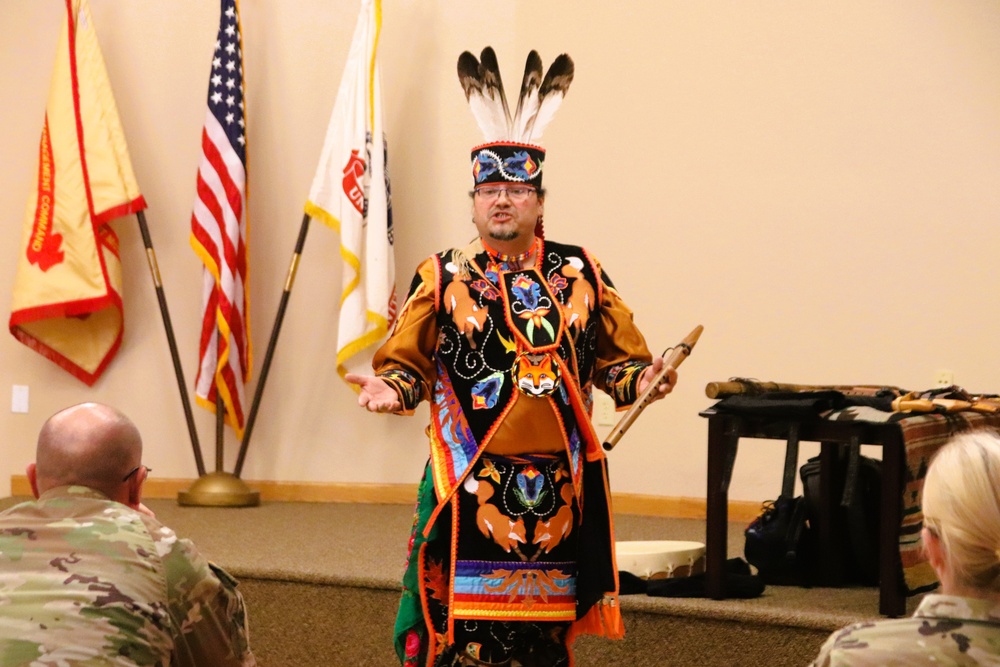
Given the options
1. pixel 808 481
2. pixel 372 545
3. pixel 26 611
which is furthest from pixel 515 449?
pixel 372 545

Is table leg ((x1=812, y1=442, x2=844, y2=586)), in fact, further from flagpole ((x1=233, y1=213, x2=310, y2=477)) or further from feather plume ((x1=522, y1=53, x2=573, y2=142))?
flagpole ((x1=233, y1=213, x2=310, y2=477))

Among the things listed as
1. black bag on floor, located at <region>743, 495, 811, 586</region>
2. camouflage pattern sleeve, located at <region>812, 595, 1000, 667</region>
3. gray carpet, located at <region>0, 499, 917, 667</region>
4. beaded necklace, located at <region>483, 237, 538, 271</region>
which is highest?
beaded necklace, located at <region>483, 237, 538, 271</region>

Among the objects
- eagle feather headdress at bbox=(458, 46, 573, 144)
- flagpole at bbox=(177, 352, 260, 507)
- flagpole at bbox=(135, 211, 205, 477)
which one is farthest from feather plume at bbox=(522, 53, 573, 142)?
flagpole at bbox=(135, 211, 205, 477)

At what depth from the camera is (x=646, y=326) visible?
472cm

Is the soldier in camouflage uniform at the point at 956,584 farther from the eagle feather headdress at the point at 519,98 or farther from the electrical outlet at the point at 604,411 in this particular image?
the electrical outlet at the point at 604,411

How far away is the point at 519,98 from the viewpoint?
257cm

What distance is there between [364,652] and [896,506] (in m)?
1.48

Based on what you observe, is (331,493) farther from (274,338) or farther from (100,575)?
(100,575)

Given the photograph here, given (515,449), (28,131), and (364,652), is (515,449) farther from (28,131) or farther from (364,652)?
(28,131)

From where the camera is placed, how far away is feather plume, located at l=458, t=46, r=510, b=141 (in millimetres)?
2570

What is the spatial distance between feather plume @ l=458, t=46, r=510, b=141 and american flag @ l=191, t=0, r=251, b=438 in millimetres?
2492

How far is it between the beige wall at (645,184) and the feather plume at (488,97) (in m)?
2.18

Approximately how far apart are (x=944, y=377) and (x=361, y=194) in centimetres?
230

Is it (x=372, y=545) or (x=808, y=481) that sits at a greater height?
(x=808, y=481)
